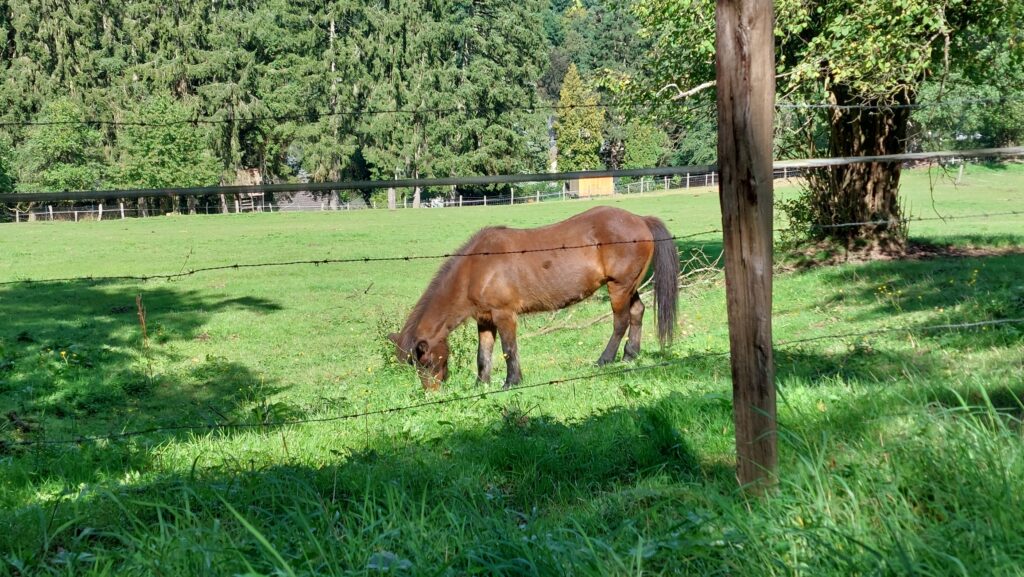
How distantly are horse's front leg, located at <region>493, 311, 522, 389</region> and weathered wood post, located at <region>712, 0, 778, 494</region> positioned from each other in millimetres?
5193

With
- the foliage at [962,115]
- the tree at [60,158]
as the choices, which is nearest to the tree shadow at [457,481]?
the foliage at [962,115]

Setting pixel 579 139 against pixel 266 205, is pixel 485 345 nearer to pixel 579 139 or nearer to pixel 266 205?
pixel 579 139

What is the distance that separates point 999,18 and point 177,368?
12.6 meters

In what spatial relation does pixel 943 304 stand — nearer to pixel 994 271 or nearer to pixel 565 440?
pixel 994 271

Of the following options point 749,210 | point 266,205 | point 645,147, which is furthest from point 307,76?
point 749,210

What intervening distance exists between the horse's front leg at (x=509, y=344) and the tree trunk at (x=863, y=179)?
7577mm

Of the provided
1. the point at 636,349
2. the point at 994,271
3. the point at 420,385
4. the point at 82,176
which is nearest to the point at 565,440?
the point at 420,385

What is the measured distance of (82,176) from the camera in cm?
3325

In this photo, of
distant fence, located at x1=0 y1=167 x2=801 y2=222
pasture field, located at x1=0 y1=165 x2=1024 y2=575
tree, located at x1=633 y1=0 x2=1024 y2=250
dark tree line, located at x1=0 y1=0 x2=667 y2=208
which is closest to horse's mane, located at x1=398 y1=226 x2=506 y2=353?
pasture field, located at x1=0 y1=165 x2=1024 y2=575

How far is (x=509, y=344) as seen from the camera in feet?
28.5

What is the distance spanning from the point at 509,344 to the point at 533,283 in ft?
2.83

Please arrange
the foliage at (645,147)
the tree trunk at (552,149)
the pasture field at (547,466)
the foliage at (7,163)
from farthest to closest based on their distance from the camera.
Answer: the tree trunk at (552,149), the foliage at (645,147), the foliage at (7,163), the pasture field at (547,466)

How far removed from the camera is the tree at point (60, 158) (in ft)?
109

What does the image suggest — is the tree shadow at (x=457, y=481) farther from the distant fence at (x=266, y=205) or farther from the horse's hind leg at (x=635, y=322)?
the distant fence at (x=266, y=205)
